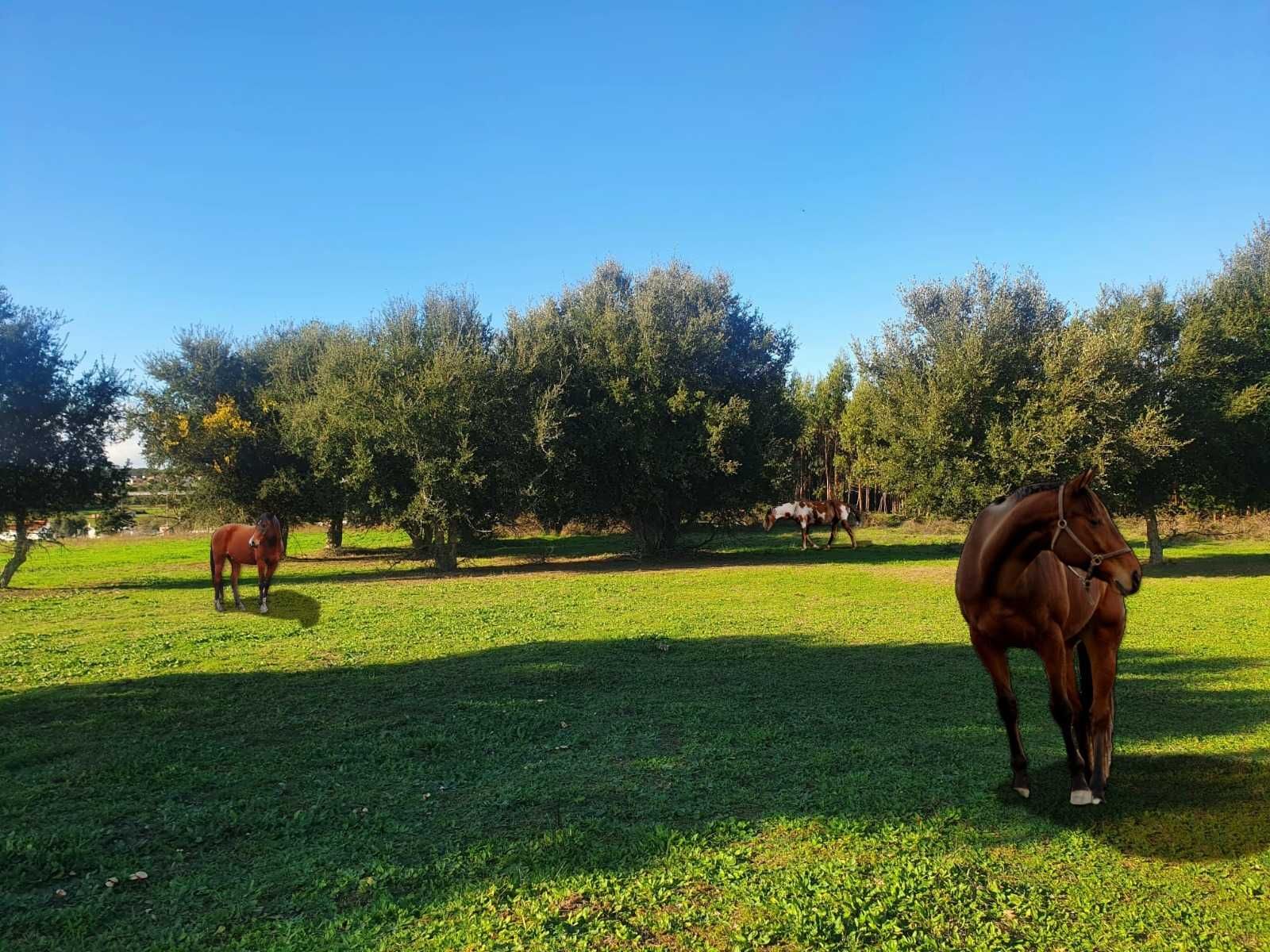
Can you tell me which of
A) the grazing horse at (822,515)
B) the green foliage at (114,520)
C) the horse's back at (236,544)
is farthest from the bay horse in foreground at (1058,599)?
the grazing horse at (822,515)

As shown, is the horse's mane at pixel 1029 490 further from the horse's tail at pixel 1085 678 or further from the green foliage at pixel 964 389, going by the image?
the green foliage at pixel 964 389

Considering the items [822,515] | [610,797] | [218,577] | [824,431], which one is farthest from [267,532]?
[824,431]

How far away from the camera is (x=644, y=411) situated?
2464 centimetres

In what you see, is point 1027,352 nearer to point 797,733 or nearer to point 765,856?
point 797,733

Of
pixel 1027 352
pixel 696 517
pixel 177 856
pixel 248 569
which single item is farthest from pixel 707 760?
pixel 248 569

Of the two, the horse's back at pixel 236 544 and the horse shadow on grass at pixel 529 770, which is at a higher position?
the horse's back at pixel 236 544

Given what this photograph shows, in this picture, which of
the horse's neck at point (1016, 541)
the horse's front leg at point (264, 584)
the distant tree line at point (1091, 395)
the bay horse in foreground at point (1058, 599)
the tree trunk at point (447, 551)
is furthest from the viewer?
the tree trunk at point (447, 551)

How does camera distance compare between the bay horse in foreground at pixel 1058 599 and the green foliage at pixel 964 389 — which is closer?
the bay horse in foreground at pixel 1058 599

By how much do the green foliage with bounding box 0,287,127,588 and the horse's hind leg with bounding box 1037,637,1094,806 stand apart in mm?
24789

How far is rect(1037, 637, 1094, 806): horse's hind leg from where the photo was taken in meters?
4.66

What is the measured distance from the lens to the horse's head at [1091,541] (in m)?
4.23

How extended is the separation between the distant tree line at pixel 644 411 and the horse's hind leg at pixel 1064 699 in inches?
654

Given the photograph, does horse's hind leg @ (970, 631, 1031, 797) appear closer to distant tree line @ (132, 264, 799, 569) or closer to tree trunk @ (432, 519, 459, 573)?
distant tree line @ (132, 264, 799, 569)

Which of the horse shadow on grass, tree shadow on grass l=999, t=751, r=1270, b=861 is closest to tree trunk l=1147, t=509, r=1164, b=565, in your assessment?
the horse shadow on grass
